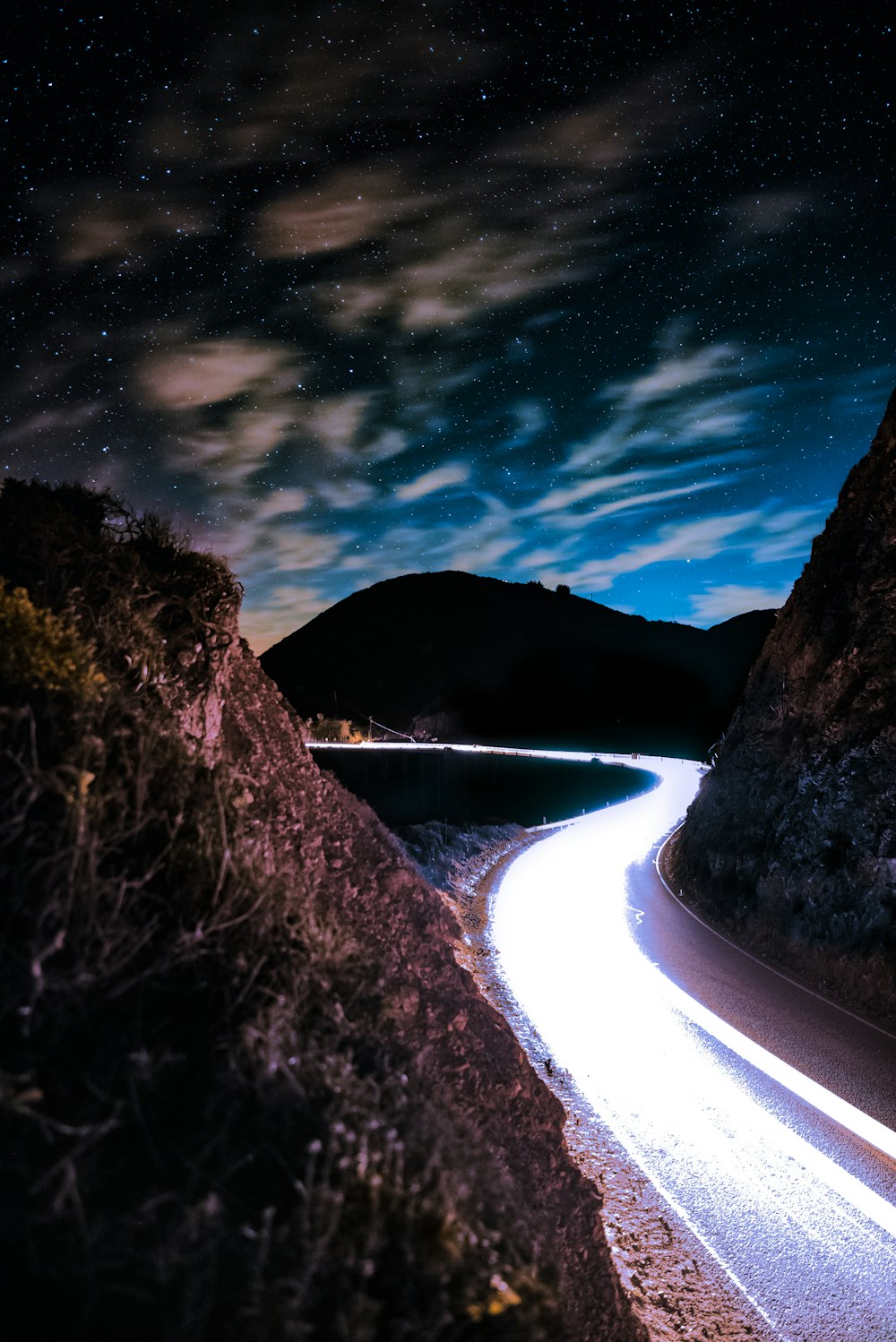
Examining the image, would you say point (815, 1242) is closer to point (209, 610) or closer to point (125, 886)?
point (125, 886)

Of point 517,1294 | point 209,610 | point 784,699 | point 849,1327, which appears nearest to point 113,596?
point 209,610

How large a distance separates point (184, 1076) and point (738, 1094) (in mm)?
8034

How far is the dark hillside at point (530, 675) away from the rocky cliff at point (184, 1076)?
10356 centimetres

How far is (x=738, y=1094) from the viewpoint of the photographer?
27.9 ft

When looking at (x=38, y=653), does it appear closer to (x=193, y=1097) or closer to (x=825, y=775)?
(x=193, y=1097)

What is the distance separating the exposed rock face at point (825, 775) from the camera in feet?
44.1

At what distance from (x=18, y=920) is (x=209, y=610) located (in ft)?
11.1

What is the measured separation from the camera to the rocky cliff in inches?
95.0

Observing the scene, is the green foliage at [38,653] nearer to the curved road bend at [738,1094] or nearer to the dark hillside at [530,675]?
the curved road bend at [738,1094]

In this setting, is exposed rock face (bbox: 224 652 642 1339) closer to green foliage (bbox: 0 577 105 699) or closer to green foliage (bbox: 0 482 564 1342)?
green foliage (bbox: 0 482 564 1342)

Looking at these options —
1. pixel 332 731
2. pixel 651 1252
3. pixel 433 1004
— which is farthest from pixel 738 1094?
pixel 332 731

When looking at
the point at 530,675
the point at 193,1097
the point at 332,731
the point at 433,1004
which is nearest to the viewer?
the point at 193,1097

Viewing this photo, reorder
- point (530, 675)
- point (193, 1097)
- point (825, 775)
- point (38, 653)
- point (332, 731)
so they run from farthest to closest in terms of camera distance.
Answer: point (530, 675), point (332, 731), point (825, 775), point (38, 653), point (193, 1097)

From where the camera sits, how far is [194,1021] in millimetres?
3133
